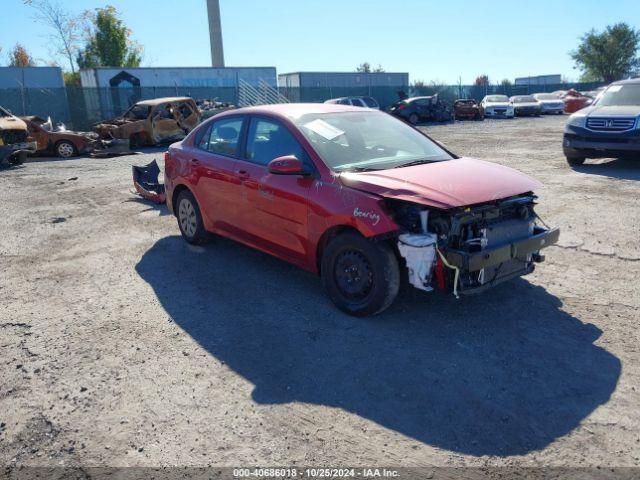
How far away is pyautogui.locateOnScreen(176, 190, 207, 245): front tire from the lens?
6113 mm

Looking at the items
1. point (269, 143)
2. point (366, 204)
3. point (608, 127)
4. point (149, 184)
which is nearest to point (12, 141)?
point (149, 184)

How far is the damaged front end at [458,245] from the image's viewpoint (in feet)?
12.5

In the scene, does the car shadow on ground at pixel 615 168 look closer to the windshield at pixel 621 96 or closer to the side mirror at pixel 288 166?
the windshield at pixel 621 96

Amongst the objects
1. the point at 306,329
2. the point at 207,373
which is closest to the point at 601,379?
the point at 306,329

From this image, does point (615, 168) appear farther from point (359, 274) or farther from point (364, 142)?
point (359, 274)

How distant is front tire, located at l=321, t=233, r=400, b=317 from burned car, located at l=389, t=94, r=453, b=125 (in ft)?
90.9

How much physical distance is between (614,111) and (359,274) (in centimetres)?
907

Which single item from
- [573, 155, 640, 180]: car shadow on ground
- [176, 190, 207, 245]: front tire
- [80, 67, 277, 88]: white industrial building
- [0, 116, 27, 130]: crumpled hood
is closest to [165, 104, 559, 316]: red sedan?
[176, 190, 207, 245]: front tire

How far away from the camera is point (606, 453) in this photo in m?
2.69

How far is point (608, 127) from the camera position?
10.5 m

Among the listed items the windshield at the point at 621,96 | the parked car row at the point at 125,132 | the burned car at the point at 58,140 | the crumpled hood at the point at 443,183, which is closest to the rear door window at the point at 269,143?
the crumpled hood at the point at 443,183

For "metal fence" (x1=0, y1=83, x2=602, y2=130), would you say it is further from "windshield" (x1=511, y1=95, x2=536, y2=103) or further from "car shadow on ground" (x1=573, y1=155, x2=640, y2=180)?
"car shadow on ground" (x1=573, y1=155, x2=640, y2=180)

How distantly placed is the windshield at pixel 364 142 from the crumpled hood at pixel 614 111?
7039mm

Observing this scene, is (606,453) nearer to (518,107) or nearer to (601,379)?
(601,379)
